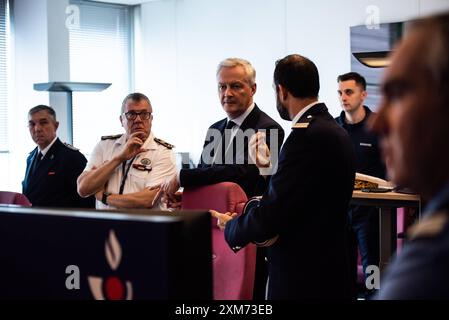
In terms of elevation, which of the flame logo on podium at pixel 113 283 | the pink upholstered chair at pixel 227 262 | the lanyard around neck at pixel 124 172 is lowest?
the pink upholstered chair at pixel 227 262

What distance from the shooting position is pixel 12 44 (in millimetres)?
7711

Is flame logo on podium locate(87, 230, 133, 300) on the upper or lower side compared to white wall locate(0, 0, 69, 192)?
lower

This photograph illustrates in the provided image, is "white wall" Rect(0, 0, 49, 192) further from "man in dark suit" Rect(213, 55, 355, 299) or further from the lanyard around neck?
"man in dark suit" Rect(213, 55, 355, 299)

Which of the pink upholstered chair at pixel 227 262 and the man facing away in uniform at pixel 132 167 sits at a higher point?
the man facing away in uniform at pixel 132 167

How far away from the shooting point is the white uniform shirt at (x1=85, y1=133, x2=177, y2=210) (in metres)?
3.21

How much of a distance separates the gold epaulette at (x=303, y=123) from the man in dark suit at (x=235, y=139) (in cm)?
61

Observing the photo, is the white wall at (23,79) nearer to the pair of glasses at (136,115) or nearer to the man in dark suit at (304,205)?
the pair of glasses at (136,115)

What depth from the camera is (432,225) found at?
0.66m

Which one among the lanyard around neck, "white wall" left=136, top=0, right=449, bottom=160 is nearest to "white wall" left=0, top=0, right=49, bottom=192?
"white wall" left=136, top=0, right=449, bottom=160

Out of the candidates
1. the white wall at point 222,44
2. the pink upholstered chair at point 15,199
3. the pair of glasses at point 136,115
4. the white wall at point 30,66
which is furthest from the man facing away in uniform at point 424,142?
the white wall at point 30,66

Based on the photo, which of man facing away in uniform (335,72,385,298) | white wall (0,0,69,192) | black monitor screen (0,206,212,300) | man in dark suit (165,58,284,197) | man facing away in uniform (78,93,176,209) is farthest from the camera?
white wall (0,0,69,192)

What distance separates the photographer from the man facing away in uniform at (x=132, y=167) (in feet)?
10.3

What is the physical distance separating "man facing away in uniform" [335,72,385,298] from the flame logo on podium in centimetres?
404

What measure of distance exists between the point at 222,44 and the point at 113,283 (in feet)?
24.7
